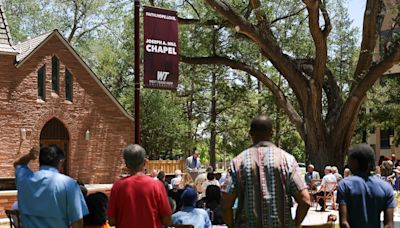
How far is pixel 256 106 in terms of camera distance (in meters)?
42.7

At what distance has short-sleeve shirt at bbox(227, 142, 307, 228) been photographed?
15.0 ft

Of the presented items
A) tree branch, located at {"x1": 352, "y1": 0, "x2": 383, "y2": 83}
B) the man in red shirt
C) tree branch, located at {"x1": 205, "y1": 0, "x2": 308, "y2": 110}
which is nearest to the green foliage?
tree branch, located at {"x1": 352, "y1": 0, "x2": 383, "y2": 83}

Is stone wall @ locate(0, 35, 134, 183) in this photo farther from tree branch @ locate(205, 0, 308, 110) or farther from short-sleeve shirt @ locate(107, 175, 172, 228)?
short-sleeve shirt @ locate(107, 175, 172, 228)

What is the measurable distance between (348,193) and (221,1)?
19.5 metres

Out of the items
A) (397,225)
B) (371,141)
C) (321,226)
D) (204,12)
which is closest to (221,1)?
(204,12)

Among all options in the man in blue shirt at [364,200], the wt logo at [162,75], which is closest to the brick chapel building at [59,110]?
the wt logo at [162,75]

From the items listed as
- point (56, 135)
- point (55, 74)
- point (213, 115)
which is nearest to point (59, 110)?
point (56, 135)

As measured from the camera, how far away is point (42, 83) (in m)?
29.3

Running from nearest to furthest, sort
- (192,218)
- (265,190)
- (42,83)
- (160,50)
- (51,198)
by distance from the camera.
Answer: (265,190) < (51,198) < (192,218) < (160,50) < (42,83)

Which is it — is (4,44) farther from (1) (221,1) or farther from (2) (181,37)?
(1) (221,1)

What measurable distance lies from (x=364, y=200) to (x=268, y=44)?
19.8m

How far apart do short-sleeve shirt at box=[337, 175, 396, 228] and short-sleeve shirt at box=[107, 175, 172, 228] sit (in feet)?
4.86

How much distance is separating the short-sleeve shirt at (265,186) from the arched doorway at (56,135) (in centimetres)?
2558

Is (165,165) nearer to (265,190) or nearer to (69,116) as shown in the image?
(69,116)
